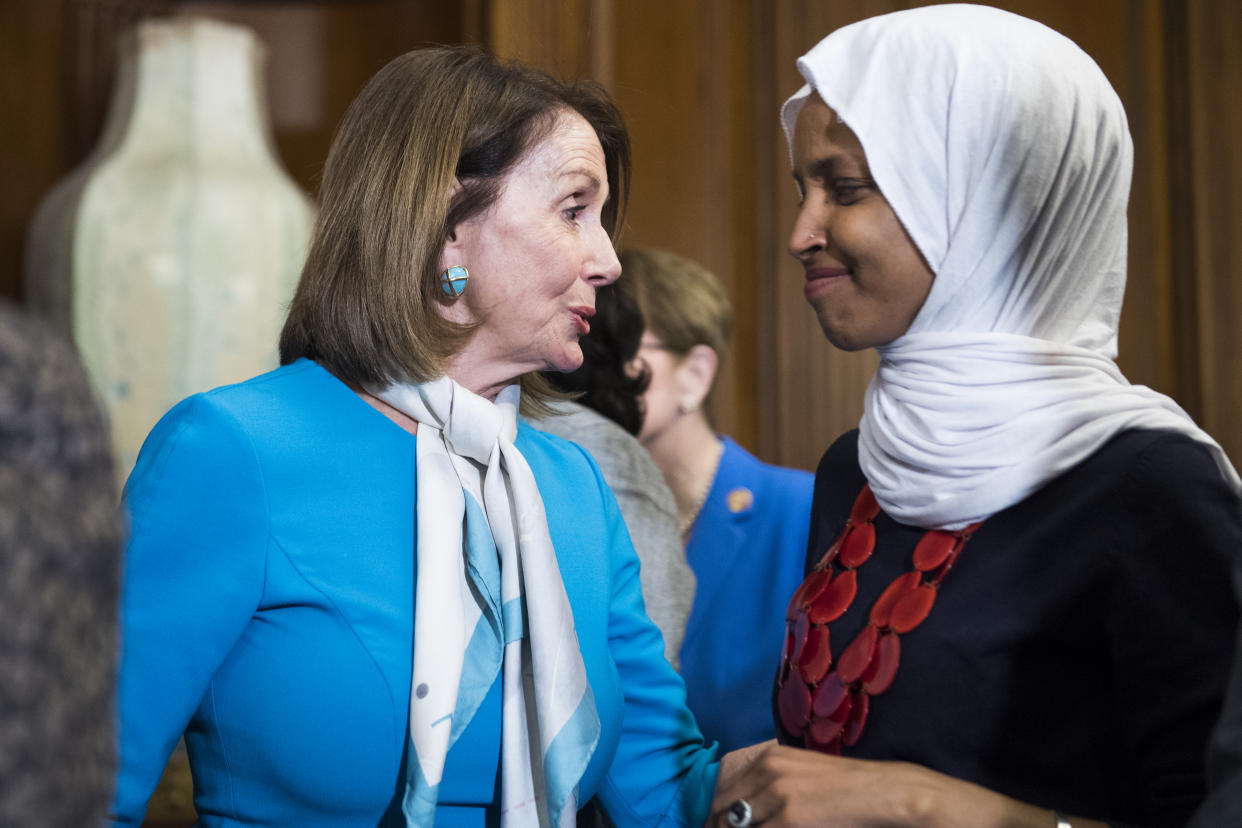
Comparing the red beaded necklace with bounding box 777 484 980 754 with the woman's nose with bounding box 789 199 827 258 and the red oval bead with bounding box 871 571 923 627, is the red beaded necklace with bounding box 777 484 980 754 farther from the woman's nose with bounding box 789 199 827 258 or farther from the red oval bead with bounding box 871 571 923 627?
the woman's nose with bounding box 789 199 827 258

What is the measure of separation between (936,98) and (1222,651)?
58 centimetres

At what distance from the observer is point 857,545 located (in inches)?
51.6

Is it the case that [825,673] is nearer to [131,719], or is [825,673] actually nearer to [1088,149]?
[1088,149]

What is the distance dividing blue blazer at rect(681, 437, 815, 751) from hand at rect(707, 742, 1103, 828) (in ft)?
3.68

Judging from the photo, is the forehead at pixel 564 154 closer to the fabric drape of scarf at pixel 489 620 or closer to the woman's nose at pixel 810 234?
the fabric drape of scarf at pixel 489 620

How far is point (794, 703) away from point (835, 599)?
12cm

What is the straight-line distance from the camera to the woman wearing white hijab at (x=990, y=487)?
102 cm

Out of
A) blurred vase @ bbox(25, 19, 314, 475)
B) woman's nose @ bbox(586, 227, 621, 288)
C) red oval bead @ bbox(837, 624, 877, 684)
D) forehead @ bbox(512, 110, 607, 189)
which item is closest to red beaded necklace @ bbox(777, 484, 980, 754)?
red oval bead @ bbox(837, 624, 877, 684)

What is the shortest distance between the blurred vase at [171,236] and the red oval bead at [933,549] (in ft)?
8.83

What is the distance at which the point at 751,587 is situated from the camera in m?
2.62

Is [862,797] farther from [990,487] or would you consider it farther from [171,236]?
[171,236]

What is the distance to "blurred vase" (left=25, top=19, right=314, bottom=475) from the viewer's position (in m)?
3.46

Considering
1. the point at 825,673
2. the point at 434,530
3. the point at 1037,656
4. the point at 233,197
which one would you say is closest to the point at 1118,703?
the point at 1037,656

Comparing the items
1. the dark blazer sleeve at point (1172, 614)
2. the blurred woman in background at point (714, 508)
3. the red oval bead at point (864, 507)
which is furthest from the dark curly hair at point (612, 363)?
the dark blazer sleeve at point (1172, 614)
